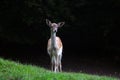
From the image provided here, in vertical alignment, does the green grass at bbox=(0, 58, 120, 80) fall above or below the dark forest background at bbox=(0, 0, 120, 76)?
below

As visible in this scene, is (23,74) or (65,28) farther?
(65,28)

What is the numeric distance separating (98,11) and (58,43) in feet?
24.7

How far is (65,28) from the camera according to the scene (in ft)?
74.5

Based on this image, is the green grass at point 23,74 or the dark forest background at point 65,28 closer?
the green grass at point 23,74

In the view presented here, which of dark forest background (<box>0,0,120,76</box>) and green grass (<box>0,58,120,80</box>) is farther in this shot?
dark forest background (<box>0,0,120,76</box>)

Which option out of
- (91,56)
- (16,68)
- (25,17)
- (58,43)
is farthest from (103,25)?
(16,68)

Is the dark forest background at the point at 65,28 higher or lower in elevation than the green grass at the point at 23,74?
higher

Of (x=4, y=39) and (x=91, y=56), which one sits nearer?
(x=4, y=39)

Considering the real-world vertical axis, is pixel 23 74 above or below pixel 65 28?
below

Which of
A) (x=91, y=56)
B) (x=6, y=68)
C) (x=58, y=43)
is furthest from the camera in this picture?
(x=91, y=56)

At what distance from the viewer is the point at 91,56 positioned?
2362cm

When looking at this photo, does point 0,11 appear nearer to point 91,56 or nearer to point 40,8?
point 40,8

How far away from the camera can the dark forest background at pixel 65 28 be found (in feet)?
69.7

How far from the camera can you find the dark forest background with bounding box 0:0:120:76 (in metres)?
21.2
